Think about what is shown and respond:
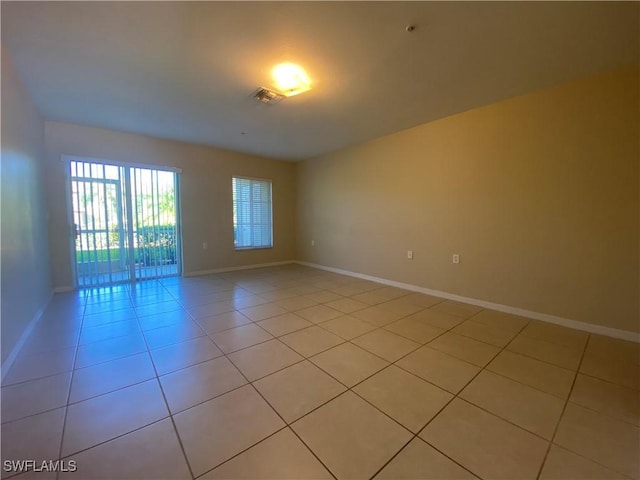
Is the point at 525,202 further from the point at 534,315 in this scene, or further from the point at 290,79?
the point at 290,79

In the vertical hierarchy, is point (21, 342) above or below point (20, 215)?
below

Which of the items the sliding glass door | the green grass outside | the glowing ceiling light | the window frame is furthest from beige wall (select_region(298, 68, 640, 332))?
the green grass outside

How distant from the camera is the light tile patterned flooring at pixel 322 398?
1.20 m

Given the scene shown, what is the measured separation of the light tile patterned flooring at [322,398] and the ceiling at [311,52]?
252 cm

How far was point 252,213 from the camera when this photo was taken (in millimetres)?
5934

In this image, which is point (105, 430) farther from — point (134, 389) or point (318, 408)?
point (318, 408)

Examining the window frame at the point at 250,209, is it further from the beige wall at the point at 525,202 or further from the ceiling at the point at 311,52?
the beige wall at the point at 525,202

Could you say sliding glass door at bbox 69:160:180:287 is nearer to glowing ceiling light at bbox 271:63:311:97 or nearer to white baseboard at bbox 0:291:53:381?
white baseboard at bbox 0:291:53:381

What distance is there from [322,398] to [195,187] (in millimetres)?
4639

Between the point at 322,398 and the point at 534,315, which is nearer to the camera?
the point at 322,398

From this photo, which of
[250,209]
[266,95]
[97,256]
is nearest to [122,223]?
[97,256]

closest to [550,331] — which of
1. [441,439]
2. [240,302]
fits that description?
[441,439]

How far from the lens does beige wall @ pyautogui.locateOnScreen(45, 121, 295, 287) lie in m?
3.86

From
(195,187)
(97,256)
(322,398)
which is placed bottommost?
(322,398)
